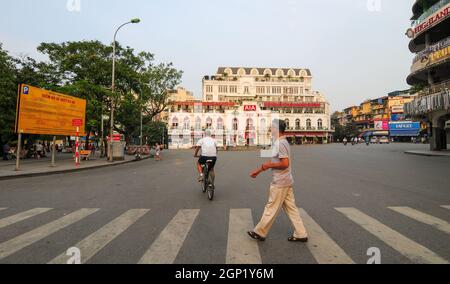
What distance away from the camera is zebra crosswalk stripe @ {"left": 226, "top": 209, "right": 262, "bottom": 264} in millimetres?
3371

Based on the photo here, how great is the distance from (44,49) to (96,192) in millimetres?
24576

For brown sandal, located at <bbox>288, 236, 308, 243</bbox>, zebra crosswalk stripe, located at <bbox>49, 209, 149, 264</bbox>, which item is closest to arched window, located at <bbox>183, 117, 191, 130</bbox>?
zebra crosswalk stripe, located at <bbox>49, 209, 149, 264</bbox>

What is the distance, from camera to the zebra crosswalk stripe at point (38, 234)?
382cm

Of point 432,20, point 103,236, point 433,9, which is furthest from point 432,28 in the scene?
point 103,236

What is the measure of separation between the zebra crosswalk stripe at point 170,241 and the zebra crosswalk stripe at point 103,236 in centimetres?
72

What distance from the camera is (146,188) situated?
9.06 metres

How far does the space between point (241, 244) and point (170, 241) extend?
104 centimetres

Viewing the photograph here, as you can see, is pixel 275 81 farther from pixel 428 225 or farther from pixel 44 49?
pixel 428 225

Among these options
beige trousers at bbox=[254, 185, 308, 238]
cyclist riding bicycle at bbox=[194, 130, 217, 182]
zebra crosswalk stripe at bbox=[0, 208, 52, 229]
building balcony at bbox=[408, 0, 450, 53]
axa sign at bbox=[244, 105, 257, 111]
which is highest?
building balcony at bbox=[408, 0, 450, 53]

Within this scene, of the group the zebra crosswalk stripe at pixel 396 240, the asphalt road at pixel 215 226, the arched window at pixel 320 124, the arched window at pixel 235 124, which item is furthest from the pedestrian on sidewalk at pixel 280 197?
the arched window at pixel 320 124

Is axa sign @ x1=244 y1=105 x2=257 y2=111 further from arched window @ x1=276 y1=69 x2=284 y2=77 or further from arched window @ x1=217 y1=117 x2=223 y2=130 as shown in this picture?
arched window @ x1=276 y1=69 x2=284 y2=77

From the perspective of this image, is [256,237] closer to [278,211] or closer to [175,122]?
[278,211]

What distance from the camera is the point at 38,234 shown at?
14.6ft

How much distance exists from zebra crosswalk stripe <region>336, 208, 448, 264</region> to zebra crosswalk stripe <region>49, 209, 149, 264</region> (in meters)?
4.03
